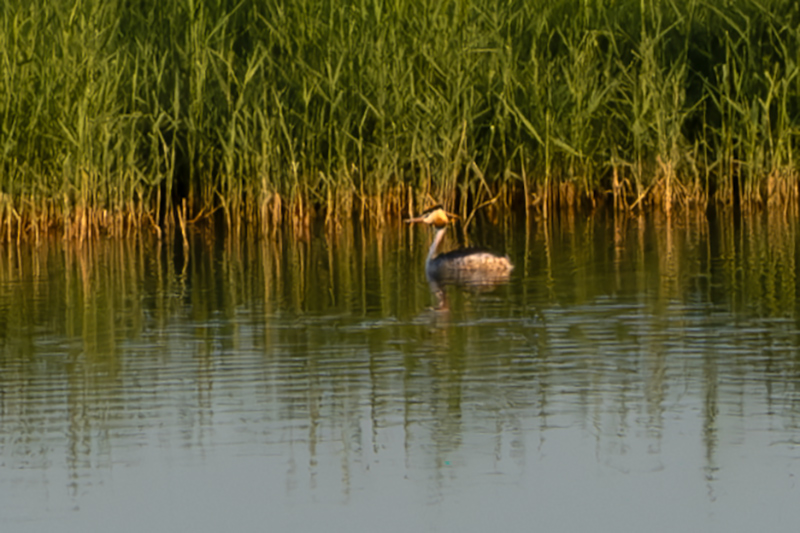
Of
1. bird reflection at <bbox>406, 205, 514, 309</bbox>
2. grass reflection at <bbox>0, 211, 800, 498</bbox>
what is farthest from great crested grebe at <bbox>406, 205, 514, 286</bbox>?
grass reflection at <bbox>0, 211, 800, 498</bbox>

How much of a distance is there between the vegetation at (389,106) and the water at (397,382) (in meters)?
1.59

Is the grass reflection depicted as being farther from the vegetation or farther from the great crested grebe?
the vegetation

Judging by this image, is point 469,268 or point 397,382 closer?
point 397,382

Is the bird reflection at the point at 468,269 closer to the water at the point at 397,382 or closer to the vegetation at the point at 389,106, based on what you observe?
the water at the point at 397,382

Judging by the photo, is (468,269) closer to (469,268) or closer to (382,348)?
(469,268)

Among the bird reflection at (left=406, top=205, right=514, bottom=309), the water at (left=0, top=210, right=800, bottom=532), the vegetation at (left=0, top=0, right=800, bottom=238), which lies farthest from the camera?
the vegetation at (left=0, top=0, right=800, bottom=238)

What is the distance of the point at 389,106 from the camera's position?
15.3 m

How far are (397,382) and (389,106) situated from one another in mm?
6923

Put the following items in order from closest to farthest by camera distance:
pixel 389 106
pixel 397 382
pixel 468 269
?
pixel 397 382 < pixel 468 269 < pixel 389 106

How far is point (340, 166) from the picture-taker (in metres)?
15.3

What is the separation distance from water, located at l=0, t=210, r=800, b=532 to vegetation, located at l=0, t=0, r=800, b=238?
62.4 inches

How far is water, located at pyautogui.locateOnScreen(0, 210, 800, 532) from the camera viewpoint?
6.93 meters

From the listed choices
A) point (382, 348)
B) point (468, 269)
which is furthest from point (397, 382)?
point (468, 269)

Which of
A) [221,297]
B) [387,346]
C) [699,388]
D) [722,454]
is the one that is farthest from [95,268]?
[722,454]
